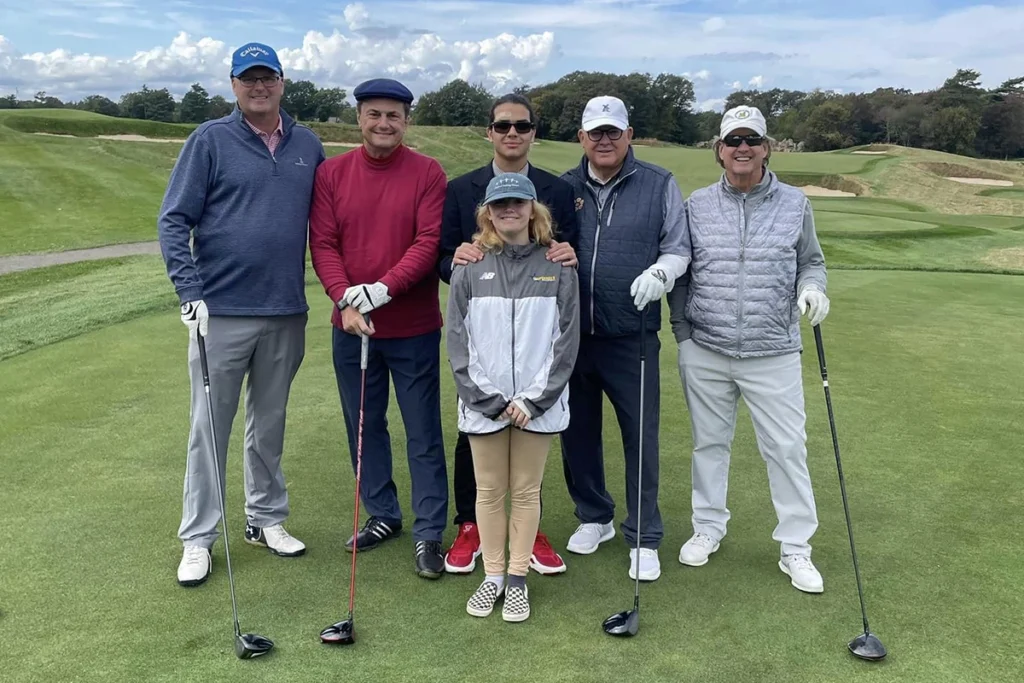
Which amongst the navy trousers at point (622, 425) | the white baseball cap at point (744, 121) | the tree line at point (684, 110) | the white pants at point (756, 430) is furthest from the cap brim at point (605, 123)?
the tree line at point (684, 110)

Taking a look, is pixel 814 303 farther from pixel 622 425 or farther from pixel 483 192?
pixel 483 192

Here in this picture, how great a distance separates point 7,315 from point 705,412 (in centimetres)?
781

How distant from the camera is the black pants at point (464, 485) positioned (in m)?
3.91

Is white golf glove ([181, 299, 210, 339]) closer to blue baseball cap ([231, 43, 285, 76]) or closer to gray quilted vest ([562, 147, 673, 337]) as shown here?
blue baseball cap ([231, 43, 285, 76])

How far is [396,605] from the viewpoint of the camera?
10.6 ft

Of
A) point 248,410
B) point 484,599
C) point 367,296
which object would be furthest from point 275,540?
point 367,296

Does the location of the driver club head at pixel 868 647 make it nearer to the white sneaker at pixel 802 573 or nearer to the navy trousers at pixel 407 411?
the white sneaker at pixel 802 573

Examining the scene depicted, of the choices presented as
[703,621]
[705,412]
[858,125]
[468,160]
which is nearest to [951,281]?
[705,412]

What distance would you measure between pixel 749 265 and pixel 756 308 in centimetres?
19

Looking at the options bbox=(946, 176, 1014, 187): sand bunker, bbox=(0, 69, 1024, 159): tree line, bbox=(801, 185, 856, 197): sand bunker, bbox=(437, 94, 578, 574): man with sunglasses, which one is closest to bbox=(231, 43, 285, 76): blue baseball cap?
bbox=(437, 94, 578, 574): man with sunglasses

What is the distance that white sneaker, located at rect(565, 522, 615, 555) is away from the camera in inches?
150

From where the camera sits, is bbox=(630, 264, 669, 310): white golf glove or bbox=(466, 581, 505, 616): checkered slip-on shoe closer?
bbox=(466, 581, 505, 616): checkered slip-on shoe

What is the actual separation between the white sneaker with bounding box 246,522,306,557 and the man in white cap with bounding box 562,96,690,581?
4.17 feet

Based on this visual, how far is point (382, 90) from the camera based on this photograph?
140 inches
